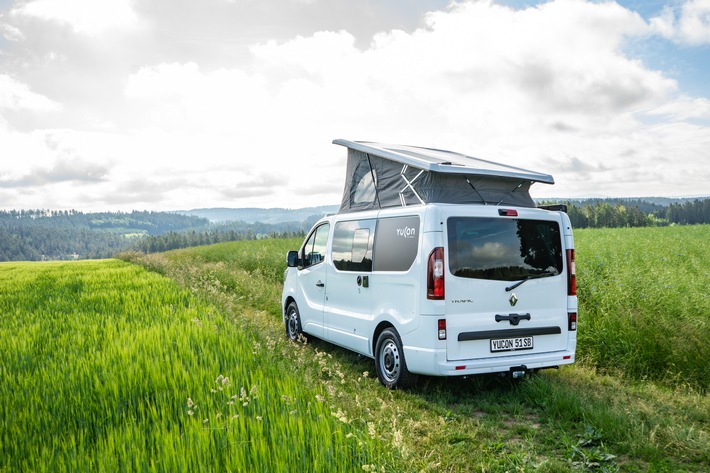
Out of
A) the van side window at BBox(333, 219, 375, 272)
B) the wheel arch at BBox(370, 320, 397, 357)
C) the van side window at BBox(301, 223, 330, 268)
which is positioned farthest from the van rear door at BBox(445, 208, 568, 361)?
the van side window at BBox(301, 223, 330, 268)

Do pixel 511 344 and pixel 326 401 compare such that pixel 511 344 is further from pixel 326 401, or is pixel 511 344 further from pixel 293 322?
pixel 293 322

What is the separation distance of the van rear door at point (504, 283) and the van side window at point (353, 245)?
58.1 inches

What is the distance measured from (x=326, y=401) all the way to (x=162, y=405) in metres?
1.36

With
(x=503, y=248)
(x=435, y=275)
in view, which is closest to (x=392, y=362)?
(x=435, y=275)

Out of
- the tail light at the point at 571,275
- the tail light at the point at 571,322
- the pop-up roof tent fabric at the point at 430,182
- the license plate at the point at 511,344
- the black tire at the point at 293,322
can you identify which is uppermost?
the pop-up roof tent fabric at the point at 430,182

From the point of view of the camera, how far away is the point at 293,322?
9289 mm

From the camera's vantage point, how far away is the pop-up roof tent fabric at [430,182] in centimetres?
611

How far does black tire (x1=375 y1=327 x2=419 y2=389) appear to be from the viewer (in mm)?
5848

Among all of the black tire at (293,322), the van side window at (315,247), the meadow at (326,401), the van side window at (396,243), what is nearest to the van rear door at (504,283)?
the van side window at (396,243)

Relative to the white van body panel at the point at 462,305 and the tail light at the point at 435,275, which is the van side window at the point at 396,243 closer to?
the white van body panel at the point at 462,305

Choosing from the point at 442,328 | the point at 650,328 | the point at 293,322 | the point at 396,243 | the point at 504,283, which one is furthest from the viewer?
the point at 293,322

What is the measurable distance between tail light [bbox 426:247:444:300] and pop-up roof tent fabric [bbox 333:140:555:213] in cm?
86

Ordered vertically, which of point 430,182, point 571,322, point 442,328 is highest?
point 430,182

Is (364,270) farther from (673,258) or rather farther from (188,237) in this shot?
(188,237)
